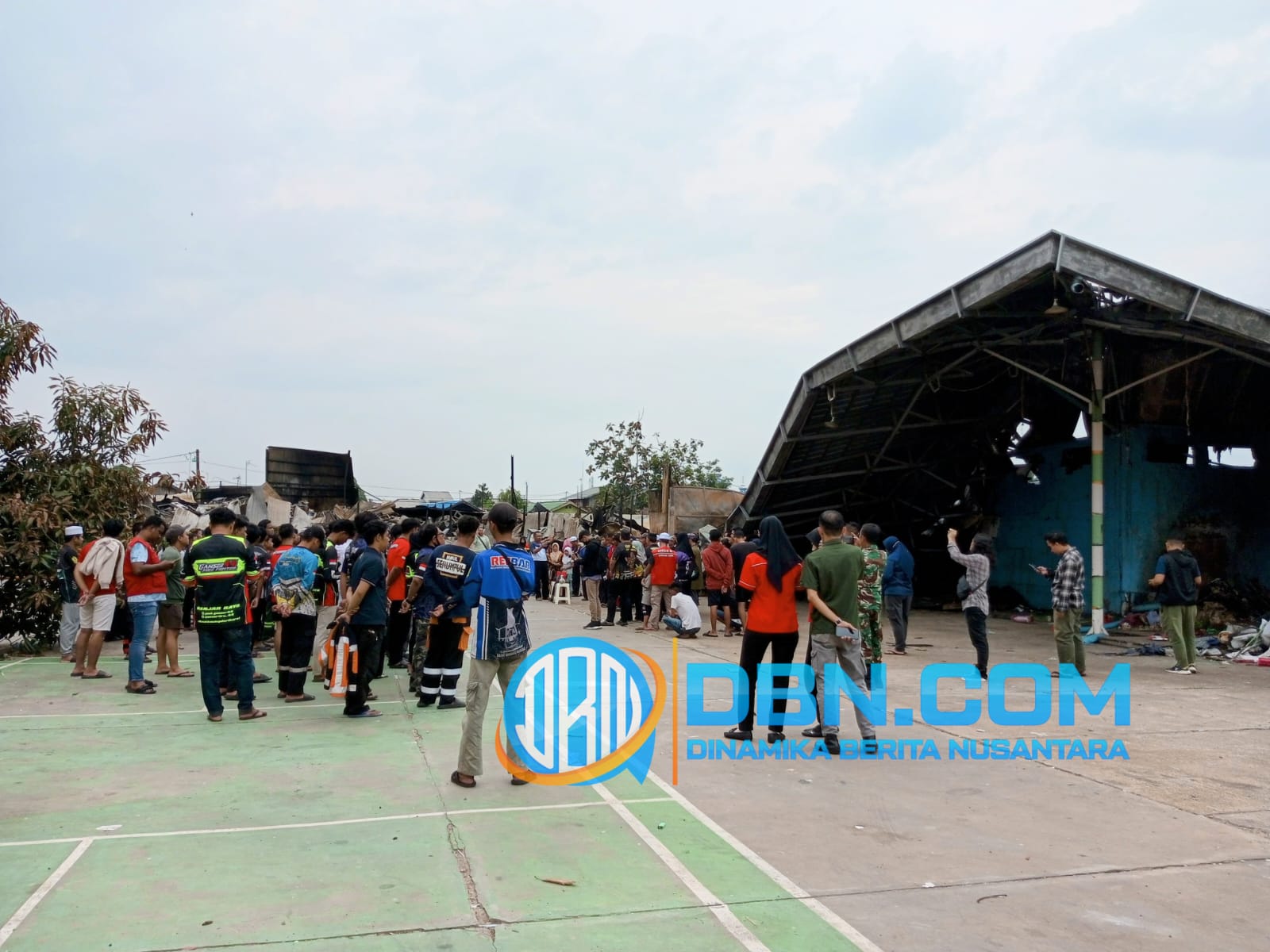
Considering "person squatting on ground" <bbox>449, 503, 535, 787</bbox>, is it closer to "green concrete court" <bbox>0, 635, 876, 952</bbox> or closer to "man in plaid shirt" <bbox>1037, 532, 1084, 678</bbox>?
"green concrete court" <bbox>0, 635, 876, 952</bbox>

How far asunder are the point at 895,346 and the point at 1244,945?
39.7 ft

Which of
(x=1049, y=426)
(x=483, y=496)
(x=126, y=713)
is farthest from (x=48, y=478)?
(x=483, y=496)

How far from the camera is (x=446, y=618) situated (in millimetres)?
8398

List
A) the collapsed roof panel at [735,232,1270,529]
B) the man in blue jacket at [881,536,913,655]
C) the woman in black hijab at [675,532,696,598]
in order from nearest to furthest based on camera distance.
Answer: the collapsed roof panel at [735,232,1270,529], the man in blue jacket at [881,536,913,655], the woman in black hijab at [675,532,696,598]

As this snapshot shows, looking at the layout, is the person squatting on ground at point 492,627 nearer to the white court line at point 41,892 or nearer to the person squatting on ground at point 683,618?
the white court line at point 41,892

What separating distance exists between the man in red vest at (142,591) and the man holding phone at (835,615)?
655 centimetres

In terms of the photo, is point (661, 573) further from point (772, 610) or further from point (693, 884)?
point (693, 884)

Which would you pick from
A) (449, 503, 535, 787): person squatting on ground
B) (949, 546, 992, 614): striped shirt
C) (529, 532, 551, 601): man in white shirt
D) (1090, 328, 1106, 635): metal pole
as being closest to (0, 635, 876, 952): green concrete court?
(449, 503, 535, 787): person squatting on ground

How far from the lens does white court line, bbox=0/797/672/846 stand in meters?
4.96

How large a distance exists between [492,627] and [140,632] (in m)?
5.32

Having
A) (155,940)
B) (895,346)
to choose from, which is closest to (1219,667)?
(895,346)

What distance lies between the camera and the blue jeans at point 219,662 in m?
7.96

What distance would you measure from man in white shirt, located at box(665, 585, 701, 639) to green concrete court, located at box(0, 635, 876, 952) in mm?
8427

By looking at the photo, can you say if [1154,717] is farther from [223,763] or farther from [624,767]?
[223,763]
